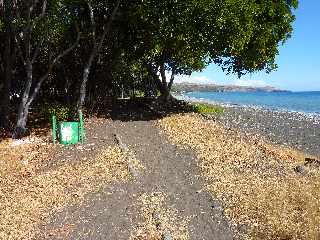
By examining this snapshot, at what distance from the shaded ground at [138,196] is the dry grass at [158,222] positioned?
175 millimetres

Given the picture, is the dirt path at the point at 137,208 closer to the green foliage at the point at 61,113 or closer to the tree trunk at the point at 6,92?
the green foliage at the point at 61,113

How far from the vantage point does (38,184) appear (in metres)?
17.1

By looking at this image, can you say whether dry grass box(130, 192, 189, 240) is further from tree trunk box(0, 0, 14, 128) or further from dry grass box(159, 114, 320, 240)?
tree trunk box(0, 0, 14, 128)

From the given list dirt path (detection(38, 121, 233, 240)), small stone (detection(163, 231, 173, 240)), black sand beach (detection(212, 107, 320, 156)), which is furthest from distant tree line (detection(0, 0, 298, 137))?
small stone (detection(163, 231, 173, 240))

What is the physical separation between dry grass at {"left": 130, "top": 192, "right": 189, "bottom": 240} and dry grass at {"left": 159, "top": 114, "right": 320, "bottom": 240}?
153 centimetres

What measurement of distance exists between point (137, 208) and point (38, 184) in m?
4.27

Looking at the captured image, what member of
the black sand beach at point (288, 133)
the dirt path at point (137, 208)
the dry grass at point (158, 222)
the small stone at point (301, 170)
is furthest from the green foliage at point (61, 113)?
the dry grass at point (158, 222)

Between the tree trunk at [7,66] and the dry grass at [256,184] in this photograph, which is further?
the tree trunk at [7,66]

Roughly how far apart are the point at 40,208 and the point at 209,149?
866cm

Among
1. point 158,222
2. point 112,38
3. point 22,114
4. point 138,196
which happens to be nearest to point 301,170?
point 138,196

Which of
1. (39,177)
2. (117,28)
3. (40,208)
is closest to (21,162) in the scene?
(39,177)

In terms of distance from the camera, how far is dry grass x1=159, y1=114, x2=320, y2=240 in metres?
12.9

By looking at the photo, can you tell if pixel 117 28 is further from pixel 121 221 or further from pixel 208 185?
pixel 121 221

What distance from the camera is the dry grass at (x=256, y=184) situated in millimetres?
12922
